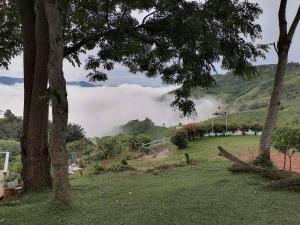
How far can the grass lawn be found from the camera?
6.82 m

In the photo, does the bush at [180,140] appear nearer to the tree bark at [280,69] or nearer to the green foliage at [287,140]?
the green foliage at [287,140]

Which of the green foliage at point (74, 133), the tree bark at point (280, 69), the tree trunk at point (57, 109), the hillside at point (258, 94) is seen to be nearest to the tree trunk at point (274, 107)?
the tree bark at point (280, 69)

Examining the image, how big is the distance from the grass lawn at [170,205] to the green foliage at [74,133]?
21938mm

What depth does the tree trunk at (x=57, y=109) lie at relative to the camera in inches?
295

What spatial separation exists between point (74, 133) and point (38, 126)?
74.9 ft

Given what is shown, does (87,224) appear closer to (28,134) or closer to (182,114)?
(182,114)

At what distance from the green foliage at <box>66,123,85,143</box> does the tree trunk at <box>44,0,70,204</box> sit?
81.2 ft

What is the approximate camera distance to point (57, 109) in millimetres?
7512

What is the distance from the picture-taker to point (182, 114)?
9352 millimetres

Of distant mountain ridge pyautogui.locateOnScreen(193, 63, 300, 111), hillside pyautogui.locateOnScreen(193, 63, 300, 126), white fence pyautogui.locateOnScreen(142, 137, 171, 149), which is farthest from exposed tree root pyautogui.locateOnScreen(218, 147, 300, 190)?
distant mountain ridge pyautogui.locateOnScreen(193, 63, 300, 111)

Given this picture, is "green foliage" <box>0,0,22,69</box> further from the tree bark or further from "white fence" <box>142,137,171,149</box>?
"white fence" <box>142,137,171,149</box>

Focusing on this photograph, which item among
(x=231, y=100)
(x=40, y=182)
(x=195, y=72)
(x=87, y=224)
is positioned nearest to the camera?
(x=87, y=224)

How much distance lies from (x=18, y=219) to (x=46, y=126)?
373 centimetres

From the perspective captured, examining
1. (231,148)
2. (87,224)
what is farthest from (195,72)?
(231,148)
